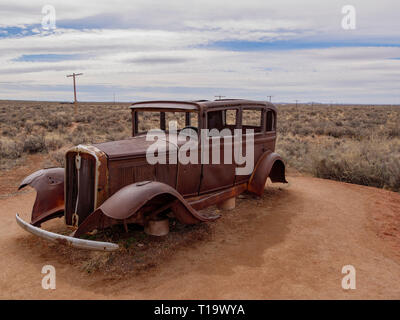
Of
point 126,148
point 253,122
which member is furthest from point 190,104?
point 253,122

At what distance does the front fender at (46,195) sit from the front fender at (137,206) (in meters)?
1.28

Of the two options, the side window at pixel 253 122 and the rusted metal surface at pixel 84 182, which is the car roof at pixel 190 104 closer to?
the side window at pixel 253 122

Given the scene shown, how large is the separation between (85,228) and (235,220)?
2797 millimetres

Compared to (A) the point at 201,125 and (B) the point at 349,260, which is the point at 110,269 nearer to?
(A) the point at 201,125

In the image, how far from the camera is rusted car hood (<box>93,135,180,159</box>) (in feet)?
15.1

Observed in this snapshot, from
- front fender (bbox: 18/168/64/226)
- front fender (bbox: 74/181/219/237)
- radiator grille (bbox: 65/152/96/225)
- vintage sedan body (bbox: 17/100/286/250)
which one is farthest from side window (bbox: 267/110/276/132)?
front fender (bbox: 18/168/64/226)

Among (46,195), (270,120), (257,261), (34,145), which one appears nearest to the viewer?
(257,261)

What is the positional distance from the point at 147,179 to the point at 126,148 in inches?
21.3

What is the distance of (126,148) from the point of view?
4898mm

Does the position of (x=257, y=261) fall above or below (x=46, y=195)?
below

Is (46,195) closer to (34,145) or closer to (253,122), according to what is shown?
(34,145)

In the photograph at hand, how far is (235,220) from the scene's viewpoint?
6074mm

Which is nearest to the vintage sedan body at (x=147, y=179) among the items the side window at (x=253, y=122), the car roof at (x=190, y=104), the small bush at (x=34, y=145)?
the car roof at (x=190, y=104)

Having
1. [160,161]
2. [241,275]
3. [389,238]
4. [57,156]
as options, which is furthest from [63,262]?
[57,156]
